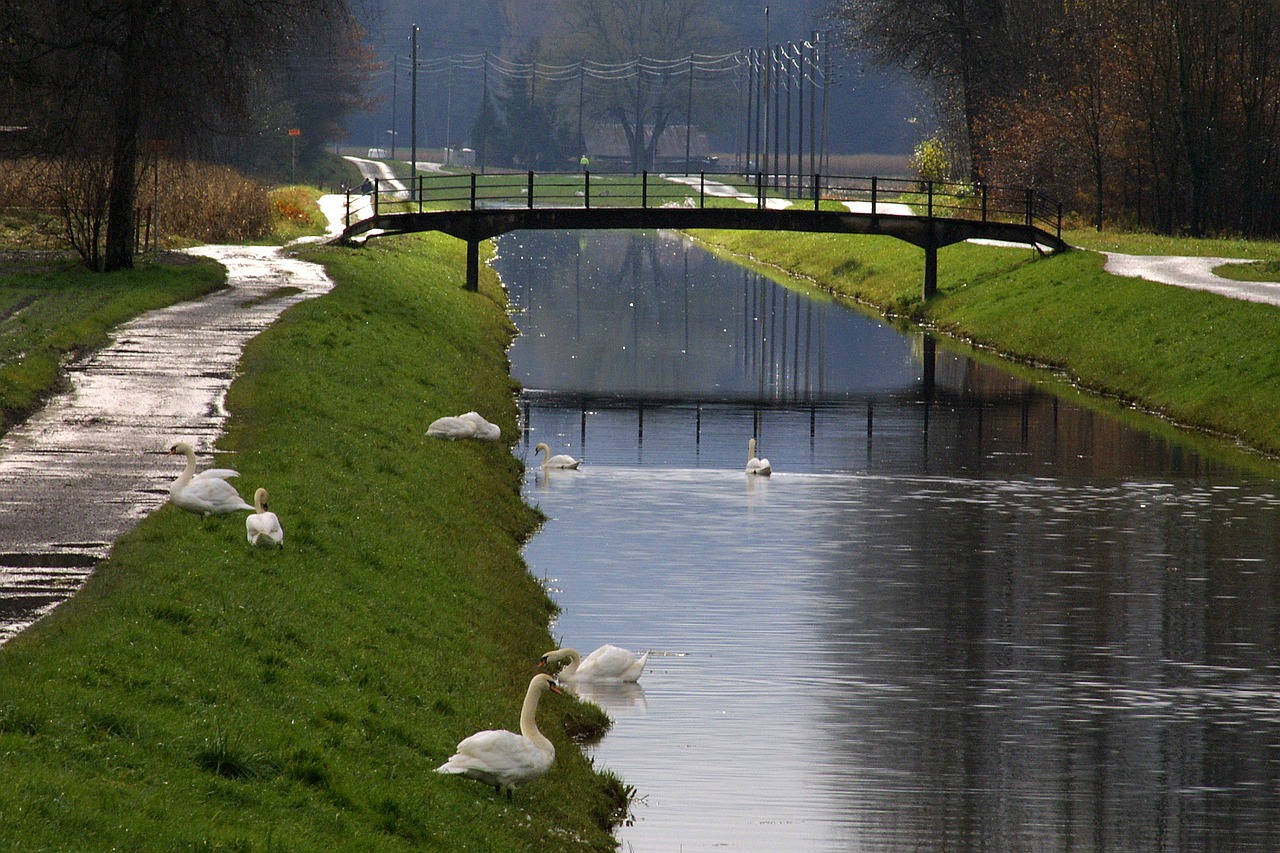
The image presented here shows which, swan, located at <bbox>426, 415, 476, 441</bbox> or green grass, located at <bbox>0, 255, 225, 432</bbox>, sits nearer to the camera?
green grass, located at <bbox>0, 255, 225, 432</bbox>

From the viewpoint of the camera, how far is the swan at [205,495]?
574 inches

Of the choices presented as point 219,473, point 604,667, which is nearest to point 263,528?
point 219,473

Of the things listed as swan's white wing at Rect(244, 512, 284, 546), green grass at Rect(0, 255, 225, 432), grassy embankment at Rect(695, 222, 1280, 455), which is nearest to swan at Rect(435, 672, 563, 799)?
swan's white wing at Rect(244, 512, 284, 546)

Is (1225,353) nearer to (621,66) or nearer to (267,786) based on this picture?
(267,786)

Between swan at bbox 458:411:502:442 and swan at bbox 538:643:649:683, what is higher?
swan at bbox 458:411:502:442

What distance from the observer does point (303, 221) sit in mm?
57562

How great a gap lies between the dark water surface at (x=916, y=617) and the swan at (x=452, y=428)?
3.87 ft

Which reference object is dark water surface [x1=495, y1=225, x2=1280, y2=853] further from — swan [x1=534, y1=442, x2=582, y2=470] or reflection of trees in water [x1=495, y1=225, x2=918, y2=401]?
reflection of trees in water [x1=495, y1=225, x2=918, y2=401]

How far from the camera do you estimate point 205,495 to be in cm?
1464

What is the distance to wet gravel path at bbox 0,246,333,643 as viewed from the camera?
42.8 feet

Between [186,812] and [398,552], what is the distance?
7217mm

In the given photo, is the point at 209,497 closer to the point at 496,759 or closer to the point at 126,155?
the point at 496,759

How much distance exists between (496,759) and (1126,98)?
48.6 metres

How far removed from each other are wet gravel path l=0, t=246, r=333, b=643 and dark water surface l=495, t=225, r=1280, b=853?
397 cm
